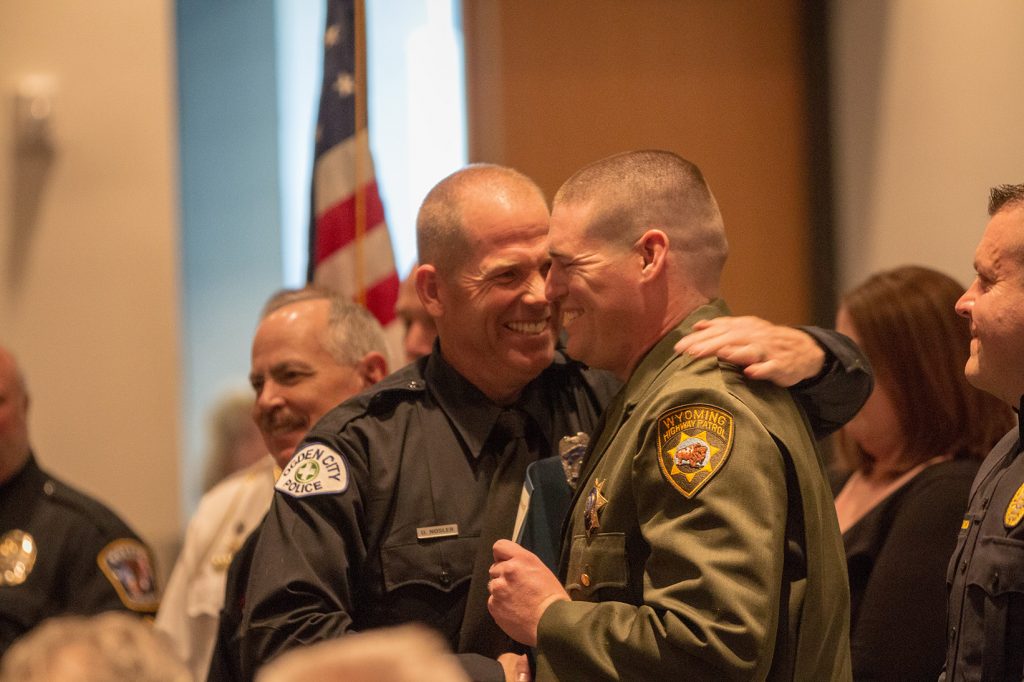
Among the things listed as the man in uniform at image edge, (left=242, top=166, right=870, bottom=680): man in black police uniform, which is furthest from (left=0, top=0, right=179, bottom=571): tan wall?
(left=242, top=166, right=870, bottom=680): man in black police uniform

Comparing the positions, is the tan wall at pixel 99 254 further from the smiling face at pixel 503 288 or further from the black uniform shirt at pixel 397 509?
the smiling face at pixel 503 288

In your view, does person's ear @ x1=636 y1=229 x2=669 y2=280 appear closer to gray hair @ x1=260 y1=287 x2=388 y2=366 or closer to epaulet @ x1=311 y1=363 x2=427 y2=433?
epaulet @ x1=311 y1=363 x2=427 y2=433

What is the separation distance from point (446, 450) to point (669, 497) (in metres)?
0.74

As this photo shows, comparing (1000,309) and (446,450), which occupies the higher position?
(1000,309)

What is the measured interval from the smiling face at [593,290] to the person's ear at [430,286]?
1.37 feet

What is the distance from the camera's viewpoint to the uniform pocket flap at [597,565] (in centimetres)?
201

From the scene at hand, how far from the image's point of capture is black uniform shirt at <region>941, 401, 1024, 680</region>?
203 centimetres

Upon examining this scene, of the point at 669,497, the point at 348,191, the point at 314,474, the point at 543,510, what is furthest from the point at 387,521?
the point at 348,191

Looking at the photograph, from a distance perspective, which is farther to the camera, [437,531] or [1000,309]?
[437,531]

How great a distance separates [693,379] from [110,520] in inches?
84.9

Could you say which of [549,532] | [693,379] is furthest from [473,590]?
[693,379]

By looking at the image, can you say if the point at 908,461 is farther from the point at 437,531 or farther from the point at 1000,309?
the point at 437,531

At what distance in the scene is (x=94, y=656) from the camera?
1130mm

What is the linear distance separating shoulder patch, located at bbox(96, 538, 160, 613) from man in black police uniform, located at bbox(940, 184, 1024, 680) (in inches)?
84.6
